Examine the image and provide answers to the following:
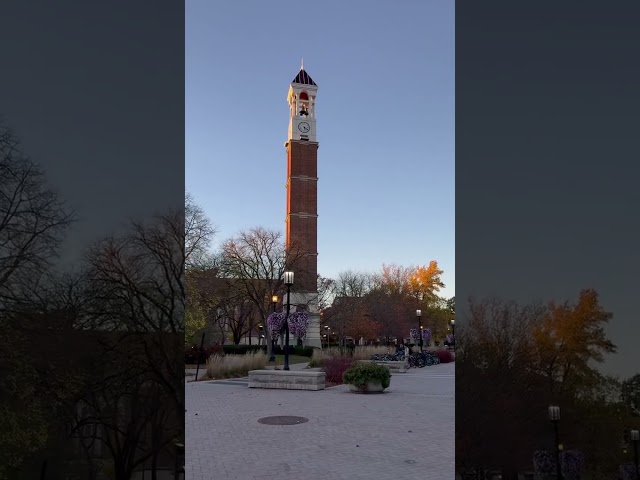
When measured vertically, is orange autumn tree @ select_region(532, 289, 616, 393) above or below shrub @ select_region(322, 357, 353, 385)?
above

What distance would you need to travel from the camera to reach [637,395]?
448 cm

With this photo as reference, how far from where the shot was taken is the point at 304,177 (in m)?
71.4

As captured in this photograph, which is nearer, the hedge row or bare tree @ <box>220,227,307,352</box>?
the hedge row

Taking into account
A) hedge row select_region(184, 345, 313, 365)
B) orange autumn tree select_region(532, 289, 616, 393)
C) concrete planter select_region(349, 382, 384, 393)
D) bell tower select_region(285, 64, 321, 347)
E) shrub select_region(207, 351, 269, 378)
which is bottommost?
hedge row select_region(184, 345, 313, 365)

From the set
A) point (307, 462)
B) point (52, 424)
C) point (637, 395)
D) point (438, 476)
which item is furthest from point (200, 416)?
point (637, 395)

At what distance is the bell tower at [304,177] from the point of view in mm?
66562

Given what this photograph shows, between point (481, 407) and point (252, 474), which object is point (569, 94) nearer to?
point (481, 407)

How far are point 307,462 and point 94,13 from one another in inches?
267

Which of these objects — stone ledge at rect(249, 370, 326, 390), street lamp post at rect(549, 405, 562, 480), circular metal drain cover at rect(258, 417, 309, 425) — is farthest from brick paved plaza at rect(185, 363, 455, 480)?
street lamp post at rect(549, 405, 562, 480)

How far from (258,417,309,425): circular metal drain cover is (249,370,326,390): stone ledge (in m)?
6.97

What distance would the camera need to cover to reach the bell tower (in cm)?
6656

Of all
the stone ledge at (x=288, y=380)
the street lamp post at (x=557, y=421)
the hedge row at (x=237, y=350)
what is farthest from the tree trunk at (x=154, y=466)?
the hedge row at (x=237, y=350)

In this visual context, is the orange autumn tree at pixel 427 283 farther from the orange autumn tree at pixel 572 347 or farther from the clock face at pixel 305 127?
the orange autumn tree at pixel 572 347

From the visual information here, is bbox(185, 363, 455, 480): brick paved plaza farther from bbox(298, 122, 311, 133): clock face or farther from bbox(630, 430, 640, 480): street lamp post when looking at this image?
bbox(298, 122, 311, 133): clock face
